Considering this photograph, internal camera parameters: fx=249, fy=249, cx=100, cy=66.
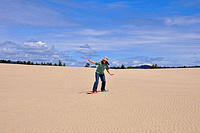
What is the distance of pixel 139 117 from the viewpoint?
22.8 feet

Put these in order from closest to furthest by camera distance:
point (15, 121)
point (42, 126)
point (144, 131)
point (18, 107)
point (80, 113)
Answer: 1. point (144, 131)
2. point (42, 126)
3. point (15, 121)
4. point (80, 113)
5. point (18, 107)

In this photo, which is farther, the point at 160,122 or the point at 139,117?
the point at 139,117

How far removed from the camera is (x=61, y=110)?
8000 mm

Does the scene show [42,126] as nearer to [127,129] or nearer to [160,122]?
[127,129]

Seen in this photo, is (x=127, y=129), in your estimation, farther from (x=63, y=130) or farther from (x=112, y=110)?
(x=112, y=110)

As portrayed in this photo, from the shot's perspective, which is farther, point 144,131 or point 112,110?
point 112,110

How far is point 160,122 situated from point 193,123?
0.82m

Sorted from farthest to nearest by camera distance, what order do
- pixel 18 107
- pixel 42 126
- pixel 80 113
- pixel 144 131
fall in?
pixel 18 107
pixel 80 113
pixel 42 126
pixel 144 131

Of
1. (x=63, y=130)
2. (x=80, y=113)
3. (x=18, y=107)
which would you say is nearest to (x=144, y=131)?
(x=63, y=130)

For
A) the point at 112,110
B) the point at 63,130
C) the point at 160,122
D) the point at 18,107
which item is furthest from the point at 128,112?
the point at 18,107

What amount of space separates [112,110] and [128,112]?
559 mm

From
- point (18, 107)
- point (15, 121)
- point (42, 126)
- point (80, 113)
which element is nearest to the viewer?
point (42, 126)

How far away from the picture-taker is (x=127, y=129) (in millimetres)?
5824

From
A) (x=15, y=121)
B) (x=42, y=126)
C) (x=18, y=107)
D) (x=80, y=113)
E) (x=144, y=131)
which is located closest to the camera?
(x=144, y=131)
